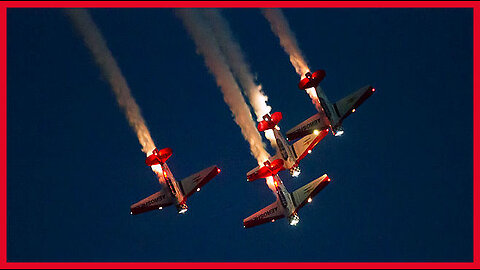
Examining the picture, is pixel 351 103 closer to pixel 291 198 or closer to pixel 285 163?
pixel 285 163

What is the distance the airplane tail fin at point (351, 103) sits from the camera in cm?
6775

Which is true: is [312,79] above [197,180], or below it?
above

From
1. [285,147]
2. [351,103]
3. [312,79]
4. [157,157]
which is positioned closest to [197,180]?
[157,157]

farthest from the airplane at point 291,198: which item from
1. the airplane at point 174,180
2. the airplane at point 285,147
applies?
the airplane at point 174,180

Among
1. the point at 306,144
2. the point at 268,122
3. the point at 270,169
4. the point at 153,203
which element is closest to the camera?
the point at 268,122

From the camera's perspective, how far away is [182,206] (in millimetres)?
69375

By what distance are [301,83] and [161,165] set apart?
11.0 m

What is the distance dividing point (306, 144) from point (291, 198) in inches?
153

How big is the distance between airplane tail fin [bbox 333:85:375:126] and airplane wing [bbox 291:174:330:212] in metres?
4.70

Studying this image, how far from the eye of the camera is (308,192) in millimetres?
69812

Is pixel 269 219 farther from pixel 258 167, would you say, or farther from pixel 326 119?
pixel 326 119

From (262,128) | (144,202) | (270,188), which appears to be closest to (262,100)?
(262,128)

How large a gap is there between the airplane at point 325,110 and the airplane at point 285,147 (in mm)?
735

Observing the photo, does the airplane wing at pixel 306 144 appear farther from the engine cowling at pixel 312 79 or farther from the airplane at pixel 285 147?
the engine cowling at pixel 312 79
